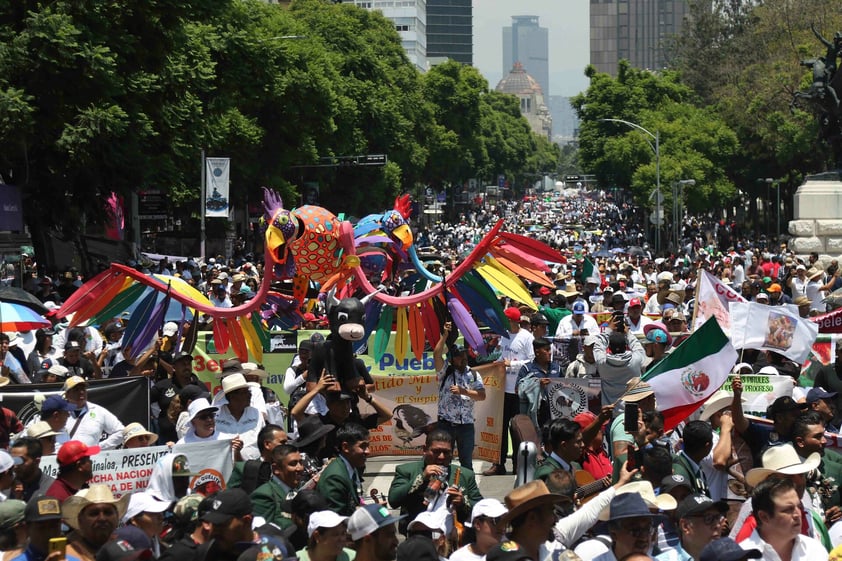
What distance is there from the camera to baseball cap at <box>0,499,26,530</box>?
695 cm

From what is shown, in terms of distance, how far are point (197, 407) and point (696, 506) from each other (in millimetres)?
4285

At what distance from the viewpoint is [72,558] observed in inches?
262

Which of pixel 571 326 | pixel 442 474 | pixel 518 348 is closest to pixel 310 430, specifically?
pixel 442 474

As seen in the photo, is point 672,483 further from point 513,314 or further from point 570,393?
point 513,314

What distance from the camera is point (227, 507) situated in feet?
21.0

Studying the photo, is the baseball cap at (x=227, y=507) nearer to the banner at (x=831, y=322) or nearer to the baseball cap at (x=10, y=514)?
the baseball cap at (x=10, y=514)

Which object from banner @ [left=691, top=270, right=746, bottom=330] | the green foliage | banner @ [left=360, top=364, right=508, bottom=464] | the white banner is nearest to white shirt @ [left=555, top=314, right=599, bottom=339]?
banner @ [left=360, top=364, right=508, bottom=464]

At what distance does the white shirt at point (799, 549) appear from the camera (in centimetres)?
627

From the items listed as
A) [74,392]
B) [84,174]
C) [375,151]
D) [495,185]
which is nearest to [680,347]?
[74,392]

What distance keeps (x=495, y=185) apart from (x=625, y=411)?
521ft

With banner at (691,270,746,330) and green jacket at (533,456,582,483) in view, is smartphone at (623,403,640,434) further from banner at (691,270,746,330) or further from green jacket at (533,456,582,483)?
banner at (691,270,746,330)

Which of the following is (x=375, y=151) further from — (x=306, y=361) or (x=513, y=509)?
(x=513, y=509)

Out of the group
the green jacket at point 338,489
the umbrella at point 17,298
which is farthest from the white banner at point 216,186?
the green jacket at point 338,489

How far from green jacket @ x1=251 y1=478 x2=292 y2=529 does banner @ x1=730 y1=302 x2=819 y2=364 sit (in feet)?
19.1
